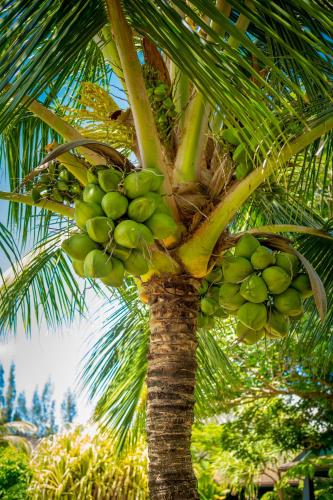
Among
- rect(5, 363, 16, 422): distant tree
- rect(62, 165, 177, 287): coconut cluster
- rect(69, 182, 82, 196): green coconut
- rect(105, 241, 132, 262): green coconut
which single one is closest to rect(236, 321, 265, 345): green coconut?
rect(62, 165, 177, 287): coconut cluster

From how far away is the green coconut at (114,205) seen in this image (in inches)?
93.7

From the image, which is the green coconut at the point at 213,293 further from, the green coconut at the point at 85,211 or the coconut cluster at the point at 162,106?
the green coconut at the point at 85,211

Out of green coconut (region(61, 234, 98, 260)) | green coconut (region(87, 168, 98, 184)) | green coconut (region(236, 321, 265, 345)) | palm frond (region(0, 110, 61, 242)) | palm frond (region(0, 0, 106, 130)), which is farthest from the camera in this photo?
palm frond (region(0, 110, 61, 242))

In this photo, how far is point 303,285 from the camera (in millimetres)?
2826

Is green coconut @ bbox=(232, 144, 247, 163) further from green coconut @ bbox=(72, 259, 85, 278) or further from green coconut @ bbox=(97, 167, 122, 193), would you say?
green coconut @ bbox=(72, 259, 85, 278)

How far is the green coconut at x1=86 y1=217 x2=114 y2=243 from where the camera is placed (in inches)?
92.0

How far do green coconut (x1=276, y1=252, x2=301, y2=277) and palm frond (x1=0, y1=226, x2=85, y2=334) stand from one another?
5.40ft

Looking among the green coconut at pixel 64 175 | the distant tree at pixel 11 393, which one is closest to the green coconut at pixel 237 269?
the green coconut at pixel 64 175

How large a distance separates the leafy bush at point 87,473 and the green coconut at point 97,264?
21.4 ft

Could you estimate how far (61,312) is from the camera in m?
4.80

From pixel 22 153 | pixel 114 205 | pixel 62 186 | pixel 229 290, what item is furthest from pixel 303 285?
pixel 22 153

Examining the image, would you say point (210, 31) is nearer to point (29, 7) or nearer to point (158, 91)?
point (29, 7)

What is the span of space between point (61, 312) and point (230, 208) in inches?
93.5

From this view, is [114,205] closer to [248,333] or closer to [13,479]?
[248,333]
